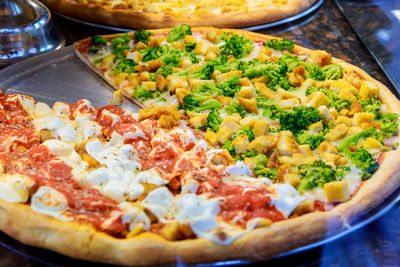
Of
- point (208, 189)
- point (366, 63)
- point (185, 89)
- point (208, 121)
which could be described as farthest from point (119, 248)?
point (366, 63)

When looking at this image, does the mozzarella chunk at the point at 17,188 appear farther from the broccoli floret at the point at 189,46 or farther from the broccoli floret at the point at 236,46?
the broccoli floret at the point at 236,46

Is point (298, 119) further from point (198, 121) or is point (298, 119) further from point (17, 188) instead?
point (17, 188)

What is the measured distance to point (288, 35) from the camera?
655 cm

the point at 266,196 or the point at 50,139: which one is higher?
the point at 266,196

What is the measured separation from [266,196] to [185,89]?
2.04 m

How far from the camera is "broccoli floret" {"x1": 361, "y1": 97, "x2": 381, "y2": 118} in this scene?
15.2 feet

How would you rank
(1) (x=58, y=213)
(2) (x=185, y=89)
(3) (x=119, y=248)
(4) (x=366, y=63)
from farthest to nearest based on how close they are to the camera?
(4) (x=366, y=63)
(2) (x=185, y=89)
(1) (x=58, y=213)
(3) (x=119, y=248)

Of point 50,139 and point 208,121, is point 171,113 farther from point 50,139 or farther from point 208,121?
point 50,139

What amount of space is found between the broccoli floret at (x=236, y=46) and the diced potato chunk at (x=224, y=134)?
1629mm

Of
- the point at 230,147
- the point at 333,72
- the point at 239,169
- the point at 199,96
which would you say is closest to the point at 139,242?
the point at 239,169

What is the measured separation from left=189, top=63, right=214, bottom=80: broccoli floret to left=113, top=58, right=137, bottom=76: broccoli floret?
2.36ft

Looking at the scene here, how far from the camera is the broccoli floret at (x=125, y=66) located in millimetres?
5363

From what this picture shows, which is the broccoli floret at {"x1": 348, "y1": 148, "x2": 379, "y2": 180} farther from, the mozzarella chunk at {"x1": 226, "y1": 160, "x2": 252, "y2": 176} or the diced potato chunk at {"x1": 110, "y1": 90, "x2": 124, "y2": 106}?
the diced potato chunk at {"x1": 110, "y1": 90, "x2": 124, "y2": 106}

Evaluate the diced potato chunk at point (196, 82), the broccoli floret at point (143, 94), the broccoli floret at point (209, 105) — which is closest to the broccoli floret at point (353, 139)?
the broccoli floret at point (209, 105)
